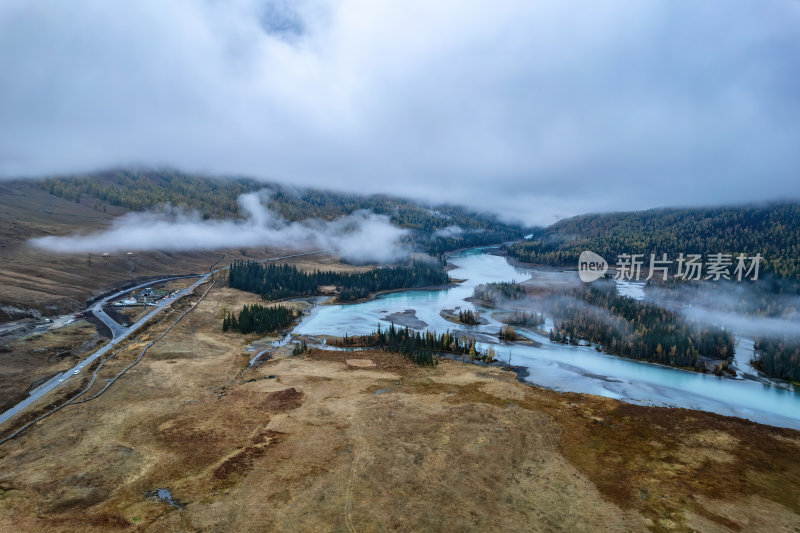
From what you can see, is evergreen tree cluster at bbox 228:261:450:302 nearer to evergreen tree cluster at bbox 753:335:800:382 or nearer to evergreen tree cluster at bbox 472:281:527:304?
evergreen tree cluster at bbox 472:281:527:304

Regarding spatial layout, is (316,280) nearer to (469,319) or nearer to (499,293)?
(499,293)

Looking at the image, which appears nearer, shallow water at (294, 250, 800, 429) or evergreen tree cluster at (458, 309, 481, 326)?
shallow water at (294, 250, 800, 429)

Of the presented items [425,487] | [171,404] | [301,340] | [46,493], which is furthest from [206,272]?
[425,487]

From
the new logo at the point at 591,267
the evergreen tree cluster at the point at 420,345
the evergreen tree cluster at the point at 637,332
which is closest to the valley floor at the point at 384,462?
Result: the evergreen tree cluster at the point at 420,345

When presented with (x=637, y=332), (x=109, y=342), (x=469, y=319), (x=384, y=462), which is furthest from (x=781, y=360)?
(x=109, y=342)

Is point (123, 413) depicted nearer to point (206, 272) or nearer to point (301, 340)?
point (301, 340)

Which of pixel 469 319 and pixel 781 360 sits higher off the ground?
pixel 781 360

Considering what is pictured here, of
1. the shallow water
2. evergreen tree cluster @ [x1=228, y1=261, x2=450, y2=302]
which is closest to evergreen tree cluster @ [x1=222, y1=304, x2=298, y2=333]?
the shallow water
